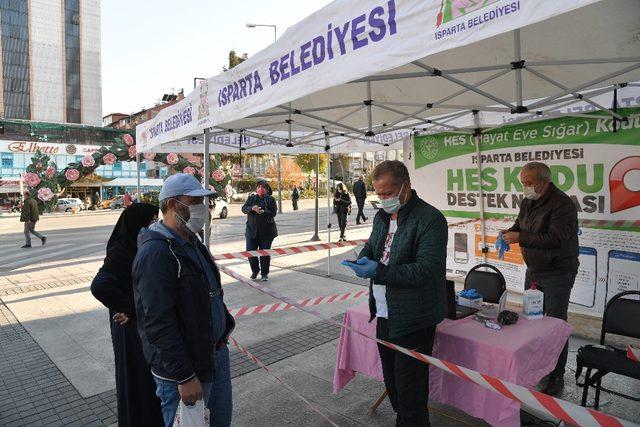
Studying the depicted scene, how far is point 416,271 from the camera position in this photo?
7.84ft

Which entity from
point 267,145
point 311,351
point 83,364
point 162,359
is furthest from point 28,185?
point 162,359

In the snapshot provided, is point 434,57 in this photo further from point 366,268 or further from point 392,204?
point 366,268

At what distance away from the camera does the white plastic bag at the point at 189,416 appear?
2.04m

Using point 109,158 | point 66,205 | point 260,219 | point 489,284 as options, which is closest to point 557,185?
point 489,284

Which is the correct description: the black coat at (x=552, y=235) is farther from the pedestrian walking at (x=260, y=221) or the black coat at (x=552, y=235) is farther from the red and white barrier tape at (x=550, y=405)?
the pedestrian walking at (x=260, y=221)

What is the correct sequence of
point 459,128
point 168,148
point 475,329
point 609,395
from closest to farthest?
1. point 475,329
2. point 609,395
3. point 459,128
4. point 168,148

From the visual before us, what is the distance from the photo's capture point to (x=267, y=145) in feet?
29.7

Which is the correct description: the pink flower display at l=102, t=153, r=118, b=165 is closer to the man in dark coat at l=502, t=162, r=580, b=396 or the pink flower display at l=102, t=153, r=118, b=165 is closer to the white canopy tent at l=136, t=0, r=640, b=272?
the white canopy tent at l=136, t=0, r=640, b=272

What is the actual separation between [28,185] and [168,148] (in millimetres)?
7475

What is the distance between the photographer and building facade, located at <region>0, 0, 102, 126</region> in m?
77.6

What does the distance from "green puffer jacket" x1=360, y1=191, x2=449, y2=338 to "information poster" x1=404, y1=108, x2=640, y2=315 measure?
3314 millimetres

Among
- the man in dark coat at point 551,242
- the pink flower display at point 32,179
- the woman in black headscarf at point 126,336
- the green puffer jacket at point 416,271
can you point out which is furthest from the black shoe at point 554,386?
the pink flower display at point 32,179

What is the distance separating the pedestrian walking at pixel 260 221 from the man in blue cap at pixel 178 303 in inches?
215

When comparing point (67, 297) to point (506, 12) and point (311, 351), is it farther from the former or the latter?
point (506, 12)
